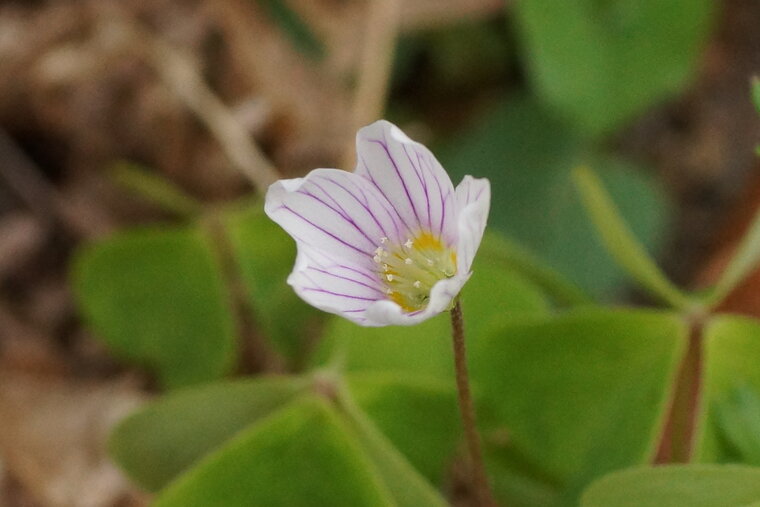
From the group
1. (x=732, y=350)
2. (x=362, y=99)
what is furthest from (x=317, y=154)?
(x=732, y=350)

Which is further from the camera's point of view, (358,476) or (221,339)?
(221,339)

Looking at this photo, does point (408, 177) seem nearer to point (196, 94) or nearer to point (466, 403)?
point (466, 403)

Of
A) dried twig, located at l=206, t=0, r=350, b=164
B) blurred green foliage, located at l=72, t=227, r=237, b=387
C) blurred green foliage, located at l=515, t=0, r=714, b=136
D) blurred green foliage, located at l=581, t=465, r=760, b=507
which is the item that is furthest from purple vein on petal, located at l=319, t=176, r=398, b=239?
dried twig, located at l=206, t=0, r=350, b=164

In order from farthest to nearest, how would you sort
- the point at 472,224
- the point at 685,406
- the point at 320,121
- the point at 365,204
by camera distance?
1. the point at 320,121
2. the point at 685,406
3. the point at 365,204
4. the point at 472,224

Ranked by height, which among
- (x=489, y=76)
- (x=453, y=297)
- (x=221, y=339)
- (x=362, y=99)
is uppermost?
(x=489, y=76)

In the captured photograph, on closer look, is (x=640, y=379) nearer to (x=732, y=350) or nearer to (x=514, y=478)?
(x=732, y=350)

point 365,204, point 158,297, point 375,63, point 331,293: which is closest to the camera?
point 331,293

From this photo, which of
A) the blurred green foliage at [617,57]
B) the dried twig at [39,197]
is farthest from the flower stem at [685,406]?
the dried twig at [39,197]

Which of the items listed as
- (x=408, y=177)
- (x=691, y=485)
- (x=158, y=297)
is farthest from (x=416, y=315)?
(x=158, y=297)
